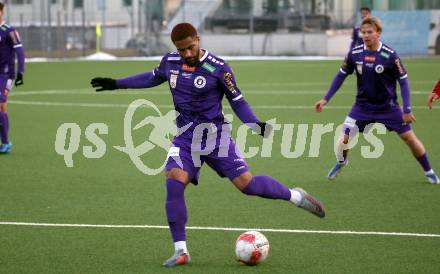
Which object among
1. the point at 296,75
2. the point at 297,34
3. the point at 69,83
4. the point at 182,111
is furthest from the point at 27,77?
the point at 182,111

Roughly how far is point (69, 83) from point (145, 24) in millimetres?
24323

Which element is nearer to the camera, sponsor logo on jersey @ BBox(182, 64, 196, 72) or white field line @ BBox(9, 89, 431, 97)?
sponsor logo on jersey @ BBox(182, 64, 196, 72)

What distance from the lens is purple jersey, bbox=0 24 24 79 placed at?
16078 millimetres

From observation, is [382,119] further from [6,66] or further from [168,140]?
[6,66]

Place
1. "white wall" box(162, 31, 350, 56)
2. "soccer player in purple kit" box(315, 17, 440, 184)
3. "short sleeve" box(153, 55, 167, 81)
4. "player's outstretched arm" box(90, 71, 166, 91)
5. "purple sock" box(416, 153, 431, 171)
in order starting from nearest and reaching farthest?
1. "short sleeve" box(153, 55, 167, 81)
2. "player's outstretched arm" box(90, 71, 166, 91)
3. "soccer player in purple kit" box(315, 17, 440, 184)
4. "purple sock" box(416, 153, 431, 171)
5. "white wall" box(162, 31, 350, 56)

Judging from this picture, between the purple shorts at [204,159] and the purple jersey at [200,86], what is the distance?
0.22m

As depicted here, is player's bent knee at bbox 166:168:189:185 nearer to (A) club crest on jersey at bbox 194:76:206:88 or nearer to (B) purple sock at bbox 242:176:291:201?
(B) purple sock at bbox 242:176:291:201

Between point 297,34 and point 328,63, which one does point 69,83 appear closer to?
point 328,63

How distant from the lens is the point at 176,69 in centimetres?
855

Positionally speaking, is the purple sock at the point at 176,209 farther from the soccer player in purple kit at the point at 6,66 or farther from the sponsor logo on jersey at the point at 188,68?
the soccer player in purple kit at the point at 6,66

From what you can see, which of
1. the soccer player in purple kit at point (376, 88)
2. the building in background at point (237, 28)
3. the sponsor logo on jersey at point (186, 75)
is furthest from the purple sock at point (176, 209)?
the building in background at point (237, 28)

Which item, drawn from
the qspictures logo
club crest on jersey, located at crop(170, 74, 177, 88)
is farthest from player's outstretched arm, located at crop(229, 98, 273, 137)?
the qspictures logo

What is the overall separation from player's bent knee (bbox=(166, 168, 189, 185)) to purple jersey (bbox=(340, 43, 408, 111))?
4.60 metres

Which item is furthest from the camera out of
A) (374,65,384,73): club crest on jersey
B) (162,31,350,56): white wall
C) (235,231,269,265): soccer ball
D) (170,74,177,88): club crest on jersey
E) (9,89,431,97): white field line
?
(162,31,350,56): white wall
